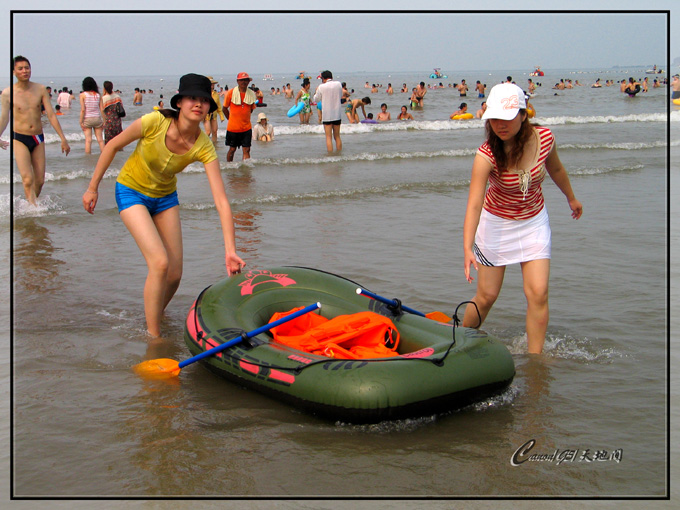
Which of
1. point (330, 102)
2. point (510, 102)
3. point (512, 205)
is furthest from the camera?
point (330, 102)

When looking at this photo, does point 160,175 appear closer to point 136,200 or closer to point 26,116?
point 136,200

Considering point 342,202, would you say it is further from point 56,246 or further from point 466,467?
point 466,467

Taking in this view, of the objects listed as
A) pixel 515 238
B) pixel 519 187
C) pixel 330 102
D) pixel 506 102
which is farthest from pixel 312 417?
pixel 330 102

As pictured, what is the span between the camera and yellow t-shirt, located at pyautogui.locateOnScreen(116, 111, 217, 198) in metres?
4.66

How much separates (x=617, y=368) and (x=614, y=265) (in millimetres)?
2398

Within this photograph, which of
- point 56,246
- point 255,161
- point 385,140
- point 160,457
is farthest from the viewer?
point 385,140

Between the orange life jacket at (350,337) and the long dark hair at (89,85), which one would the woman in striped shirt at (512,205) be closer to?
the orange life jacket at (350,337)

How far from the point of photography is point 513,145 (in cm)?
410

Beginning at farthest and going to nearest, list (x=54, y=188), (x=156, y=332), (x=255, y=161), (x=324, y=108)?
1. (x=324, y=108)
2. (x=255, y=161)
3. (x=54, y=188)
4. (x=156, y=332)

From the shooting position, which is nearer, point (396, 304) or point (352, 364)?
point (352, 364)

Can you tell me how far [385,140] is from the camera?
1766 centimetres

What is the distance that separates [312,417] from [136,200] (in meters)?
2.03

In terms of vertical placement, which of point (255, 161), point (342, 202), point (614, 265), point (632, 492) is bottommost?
point (632, 492)

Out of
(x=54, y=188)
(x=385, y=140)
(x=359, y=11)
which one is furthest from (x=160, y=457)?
(x=385, y=140)
